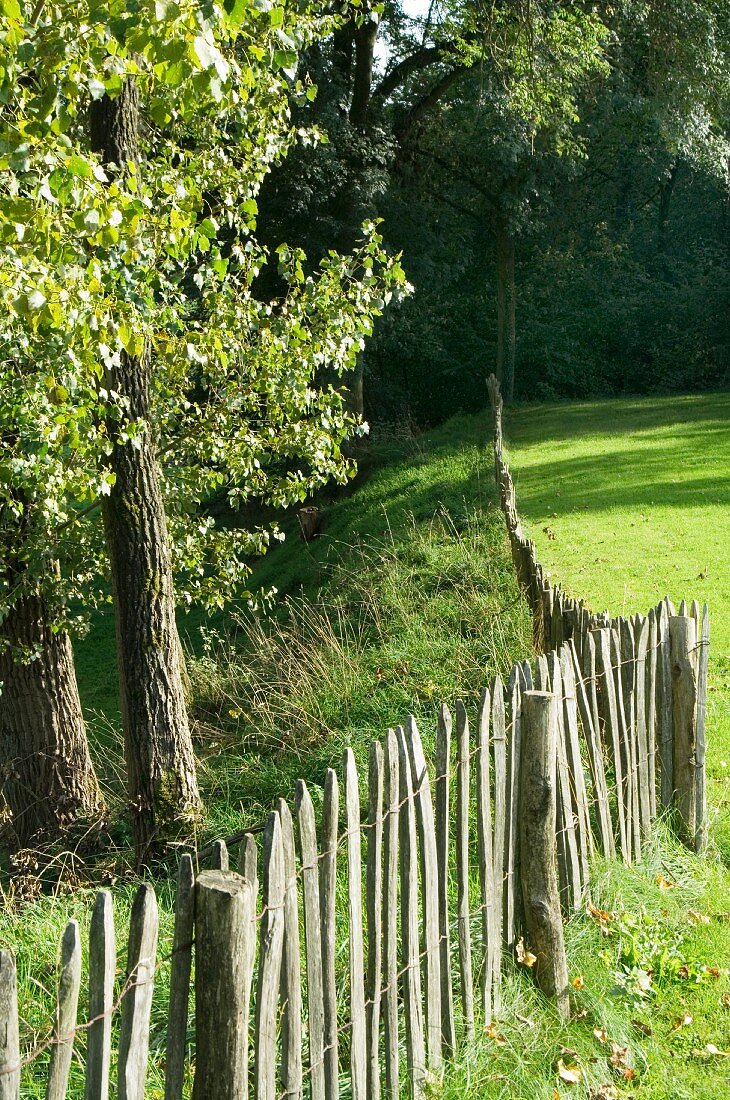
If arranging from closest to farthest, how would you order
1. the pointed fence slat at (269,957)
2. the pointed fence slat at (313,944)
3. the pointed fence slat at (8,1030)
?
the pointed fence slat at (8,1030), the pointed fence slat at (269,957), the pointed fence slat at (313,944)

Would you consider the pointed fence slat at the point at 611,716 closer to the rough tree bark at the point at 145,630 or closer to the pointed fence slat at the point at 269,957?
the pointed fence slat at the point at 269,957

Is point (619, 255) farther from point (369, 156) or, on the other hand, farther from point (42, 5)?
point (42, 5)

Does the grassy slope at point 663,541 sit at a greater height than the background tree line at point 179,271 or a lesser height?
lesser

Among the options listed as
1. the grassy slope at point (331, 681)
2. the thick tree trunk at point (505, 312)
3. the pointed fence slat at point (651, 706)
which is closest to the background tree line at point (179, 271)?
the grassy slope at point (331, 681)

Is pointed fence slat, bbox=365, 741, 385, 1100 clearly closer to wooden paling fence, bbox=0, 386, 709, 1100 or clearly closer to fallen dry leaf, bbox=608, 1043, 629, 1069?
wooden paling fence, bbox=0, 386, 709, 1100

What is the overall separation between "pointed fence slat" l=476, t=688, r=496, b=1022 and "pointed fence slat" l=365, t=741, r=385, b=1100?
63 cm

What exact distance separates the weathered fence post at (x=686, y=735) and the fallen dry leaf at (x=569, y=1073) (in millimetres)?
2065

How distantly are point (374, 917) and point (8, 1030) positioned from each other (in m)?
1.55

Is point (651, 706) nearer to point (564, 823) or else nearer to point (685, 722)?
point (685, 722)

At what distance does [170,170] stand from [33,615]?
3.74 m

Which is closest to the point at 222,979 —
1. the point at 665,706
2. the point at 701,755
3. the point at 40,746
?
the point at 665,706

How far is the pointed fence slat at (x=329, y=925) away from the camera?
3.16 metres

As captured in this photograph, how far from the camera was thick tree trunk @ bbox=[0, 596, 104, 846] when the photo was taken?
29.7 feet

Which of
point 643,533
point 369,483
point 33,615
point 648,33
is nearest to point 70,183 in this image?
point 33,615
